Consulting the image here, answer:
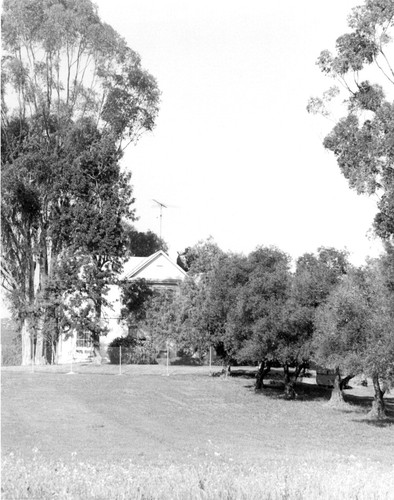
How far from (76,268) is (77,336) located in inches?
356

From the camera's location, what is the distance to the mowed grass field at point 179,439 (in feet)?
42.0

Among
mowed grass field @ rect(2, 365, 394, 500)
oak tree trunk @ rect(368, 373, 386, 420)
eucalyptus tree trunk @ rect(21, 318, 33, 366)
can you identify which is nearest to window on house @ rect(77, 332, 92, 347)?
eucalyptus tree trunk @ rect(21, 318, 33, 366)

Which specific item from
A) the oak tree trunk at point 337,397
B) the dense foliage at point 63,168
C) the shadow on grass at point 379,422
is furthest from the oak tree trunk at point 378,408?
the dense foliage at point 63,168

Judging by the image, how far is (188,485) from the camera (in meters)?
12.7

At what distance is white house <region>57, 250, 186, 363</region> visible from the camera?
6594cm

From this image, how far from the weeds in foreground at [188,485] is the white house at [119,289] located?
51020 mm

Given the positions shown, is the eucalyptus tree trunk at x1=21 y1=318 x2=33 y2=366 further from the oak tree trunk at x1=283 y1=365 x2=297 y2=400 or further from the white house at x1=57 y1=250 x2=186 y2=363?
the oak tree trunk at x1=283 y1=365 x2=297 y2=400

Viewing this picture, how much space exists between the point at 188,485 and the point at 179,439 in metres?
16.3

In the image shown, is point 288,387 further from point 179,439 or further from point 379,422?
point 179,439

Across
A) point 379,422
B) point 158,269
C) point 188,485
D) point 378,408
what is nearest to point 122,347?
point 158,269

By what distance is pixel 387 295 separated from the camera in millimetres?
36281

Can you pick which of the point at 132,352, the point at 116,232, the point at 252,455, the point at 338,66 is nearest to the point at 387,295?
the point at 338,66

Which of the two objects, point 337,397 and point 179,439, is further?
point 337,397

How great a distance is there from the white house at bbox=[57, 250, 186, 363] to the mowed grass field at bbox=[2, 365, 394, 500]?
24.1 feet
